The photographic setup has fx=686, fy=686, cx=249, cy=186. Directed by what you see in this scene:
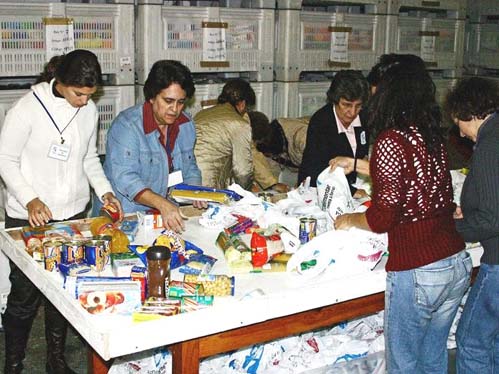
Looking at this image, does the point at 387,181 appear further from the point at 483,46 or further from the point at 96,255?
the point at 483,46

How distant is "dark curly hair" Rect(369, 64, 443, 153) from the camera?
6.84 feet

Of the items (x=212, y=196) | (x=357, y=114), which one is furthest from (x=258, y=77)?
(x=212, y=196)

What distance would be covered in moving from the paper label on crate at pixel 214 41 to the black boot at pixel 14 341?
199 centimetres

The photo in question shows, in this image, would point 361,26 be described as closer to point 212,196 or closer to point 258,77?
point 258,77

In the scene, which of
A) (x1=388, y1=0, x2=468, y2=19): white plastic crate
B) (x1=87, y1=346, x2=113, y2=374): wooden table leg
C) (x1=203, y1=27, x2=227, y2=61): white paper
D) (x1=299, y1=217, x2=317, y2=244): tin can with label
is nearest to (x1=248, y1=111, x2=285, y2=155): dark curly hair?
(x1=203, y1=27, x2=227, y2=61): white paper

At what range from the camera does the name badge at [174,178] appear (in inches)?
122

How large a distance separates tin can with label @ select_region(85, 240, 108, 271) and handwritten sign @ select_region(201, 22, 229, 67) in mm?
2167

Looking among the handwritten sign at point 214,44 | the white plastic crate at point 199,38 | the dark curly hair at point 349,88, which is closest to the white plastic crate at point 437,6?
the white plastic crate at point 199,38

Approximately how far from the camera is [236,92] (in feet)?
13.4

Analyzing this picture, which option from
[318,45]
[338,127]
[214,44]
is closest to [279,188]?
[338,127]

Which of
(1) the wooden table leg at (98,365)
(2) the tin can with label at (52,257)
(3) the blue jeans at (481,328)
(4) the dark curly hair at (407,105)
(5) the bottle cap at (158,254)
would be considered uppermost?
(4) the dark curly hair at (407,105)

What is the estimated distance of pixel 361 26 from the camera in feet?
16.3

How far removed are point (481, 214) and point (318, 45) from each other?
106 inches

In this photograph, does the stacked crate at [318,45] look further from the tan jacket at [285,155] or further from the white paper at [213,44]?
the white paper at [213,44]
